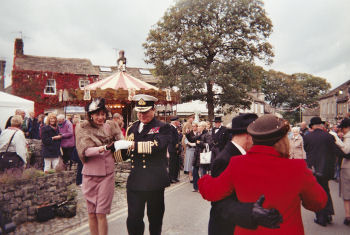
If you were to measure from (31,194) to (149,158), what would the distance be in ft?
10.5

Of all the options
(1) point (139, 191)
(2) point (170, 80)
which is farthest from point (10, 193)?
(2) point (170, 80)

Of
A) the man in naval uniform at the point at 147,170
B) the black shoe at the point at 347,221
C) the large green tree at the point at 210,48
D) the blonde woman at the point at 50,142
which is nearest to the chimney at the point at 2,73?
the large green tree at the point at 210,48

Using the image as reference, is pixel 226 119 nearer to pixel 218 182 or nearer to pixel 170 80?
pixel 170 80

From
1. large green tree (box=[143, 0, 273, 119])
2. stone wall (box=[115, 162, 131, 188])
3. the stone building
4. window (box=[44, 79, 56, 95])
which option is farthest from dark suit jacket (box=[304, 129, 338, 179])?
the stone building

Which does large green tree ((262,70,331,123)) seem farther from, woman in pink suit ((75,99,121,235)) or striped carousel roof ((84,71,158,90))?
woman in pink suit ((75,99,121,235))

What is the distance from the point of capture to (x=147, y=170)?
370cm

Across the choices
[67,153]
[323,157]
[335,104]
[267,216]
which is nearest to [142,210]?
[267,216]

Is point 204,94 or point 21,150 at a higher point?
point 204,94

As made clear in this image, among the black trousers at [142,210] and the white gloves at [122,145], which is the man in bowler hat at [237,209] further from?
the white gloves at [122,145]

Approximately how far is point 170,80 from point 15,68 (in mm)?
16059

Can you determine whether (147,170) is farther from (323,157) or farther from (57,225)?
(323,157)

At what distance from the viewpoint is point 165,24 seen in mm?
26297

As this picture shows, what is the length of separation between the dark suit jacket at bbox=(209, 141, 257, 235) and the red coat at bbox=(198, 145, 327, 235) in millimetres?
85

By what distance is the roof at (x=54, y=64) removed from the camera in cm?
2959
